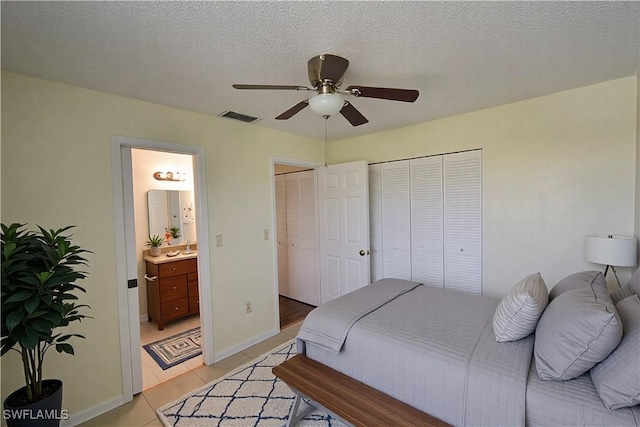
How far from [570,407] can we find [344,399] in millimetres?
1023

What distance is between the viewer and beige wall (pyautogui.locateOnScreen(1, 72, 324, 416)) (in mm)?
1842

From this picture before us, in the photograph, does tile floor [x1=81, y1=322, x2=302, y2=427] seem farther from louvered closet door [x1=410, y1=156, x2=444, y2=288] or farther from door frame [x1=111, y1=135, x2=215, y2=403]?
louvered closet door [x1=410, y1=156, x2=444, y2=288]

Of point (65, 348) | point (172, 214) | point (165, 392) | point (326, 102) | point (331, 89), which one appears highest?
point (331, 89)

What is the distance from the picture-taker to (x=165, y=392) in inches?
93.5

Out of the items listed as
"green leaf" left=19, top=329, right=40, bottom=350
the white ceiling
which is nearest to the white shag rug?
"green leaf" left=19, top=329, right=40, bottom=350

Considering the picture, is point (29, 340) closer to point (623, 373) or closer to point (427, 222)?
point (623, 373)

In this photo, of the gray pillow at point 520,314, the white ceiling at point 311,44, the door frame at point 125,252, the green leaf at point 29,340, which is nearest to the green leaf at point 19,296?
the green leaf at point 29,340

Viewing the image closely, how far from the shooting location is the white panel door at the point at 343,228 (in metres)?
3.47

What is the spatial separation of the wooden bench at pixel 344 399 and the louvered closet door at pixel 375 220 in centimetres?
189

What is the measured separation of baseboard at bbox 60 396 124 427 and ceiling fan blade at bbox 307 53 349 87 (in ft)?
9.04

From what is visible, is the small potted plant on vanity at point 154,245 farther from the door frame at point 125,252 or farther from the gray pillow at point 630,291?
the gray pillow at point 630,291

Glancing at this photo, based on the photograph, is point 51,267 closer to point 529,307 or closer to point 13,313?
point 13,313

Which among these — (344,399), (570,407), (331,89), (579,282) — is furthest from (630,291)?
(331,89)

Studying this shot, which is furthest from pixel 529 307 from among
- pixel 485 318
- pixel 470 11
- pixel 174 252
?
pixel 174 252
